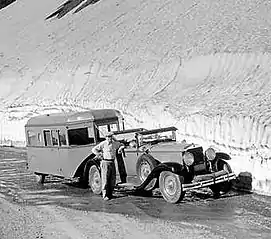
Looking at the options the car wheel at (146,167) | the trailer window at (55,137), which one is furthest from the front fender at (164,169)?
the trailer window at (55,137)

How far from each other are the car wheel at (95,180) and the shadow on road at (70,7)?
37684 millimetres

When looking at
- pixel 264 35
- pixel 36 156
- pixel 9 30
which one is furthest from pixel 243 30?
pixel 9 30

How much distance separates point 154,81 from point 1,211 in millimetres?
18640

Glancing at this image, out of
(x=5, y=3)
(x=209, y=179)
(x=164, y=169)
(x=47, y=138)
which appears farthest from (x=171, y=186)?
(x=5, y=3)

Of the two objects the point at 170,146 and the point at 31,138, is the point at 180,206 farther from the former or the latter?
the point at 31,138

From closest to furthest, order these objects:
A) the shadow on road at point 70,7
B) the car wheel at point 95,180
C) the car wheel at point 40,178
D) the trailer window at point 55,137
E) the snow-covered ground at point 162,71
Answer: the car wheel at point 95,180
the trailer window at point 55,137
the car wheel at point 40,178
the snow-covered ground at point 162,71
the shadow on road at point 70,7

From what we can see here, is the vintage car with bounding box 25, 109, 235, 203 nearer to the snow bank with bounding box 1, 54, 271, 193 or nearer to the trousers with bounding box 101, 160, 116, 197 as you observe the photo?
the trousers with bounding box 101, 160, 116, 197

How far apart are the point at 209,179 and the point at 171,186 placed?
32.2 inches

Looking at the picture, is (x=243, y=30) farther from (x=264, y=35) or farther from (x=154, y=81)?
(x=154, y=81)

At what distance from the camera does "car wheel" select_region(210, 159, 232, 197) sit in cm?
1377

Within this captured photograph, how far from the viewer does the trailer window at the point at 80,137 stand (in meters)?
15.3

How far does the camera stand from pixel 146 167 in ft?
44.6

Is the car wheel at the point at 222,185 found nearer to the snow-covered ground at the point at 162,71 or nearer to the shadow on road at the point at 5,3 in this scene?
the snow-covered ground at the point at 162,71

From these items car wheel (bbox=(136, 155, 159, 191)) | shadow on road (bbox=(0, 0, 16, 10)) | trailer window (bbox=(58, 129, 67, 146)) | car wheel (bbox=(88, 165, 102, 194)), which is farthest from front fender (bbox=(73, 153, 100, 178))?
shadow on road (bbox=(0, 0, 16, 10))
